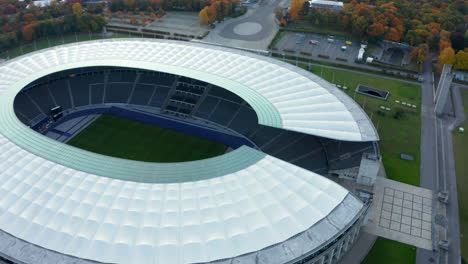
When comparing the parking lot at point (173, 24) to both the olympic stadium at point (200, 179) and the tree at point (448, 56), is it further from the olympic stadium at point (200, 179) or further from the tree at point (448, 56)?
the tree at point (448, 56)

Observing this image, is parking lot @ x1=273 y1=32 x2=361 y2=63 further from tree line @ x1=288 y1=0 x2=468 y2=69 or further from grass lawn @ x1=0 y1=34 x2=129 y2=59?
grass lawn @ x1=0 y1=34 x2=129 y2=59

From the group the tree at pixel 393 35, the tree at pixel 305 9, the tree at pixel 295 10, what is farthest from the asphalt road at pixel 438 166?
the tree at pixel 305 9

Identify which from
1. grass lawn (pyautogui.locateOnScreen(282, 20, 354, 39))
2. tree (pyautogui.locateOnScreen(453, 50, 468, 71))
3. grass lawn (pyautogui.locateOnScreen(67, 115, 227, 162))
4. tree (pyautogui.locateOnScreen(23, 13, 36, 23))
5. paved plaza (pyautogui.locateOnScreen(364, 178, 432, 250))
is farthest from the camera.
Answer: grass lawn (pyautogui.locateOnScreen(282, 20, 354, 39))

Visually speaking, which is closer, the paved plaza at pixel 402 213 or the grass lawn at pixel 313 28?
the paved plaza at pixel 402 213

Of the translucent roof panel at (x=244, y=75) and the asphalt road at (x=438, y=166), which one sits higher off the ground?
the translucent roof panel at (x=244, y=75)

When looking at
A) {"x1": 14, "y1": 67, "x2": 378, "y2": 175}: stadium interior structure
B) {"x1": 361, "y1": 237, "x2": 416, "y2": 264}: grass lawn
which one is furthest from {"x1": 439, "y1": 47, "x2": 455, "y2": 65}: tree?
{"x1": 361, "y1": 237, "x2": 416, "y2": 264}: grass lawn

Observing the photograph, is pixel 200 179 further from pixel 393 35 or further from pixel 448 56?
pixel 393 35

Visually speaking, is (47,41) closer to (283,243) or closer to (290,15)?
(290,15)
